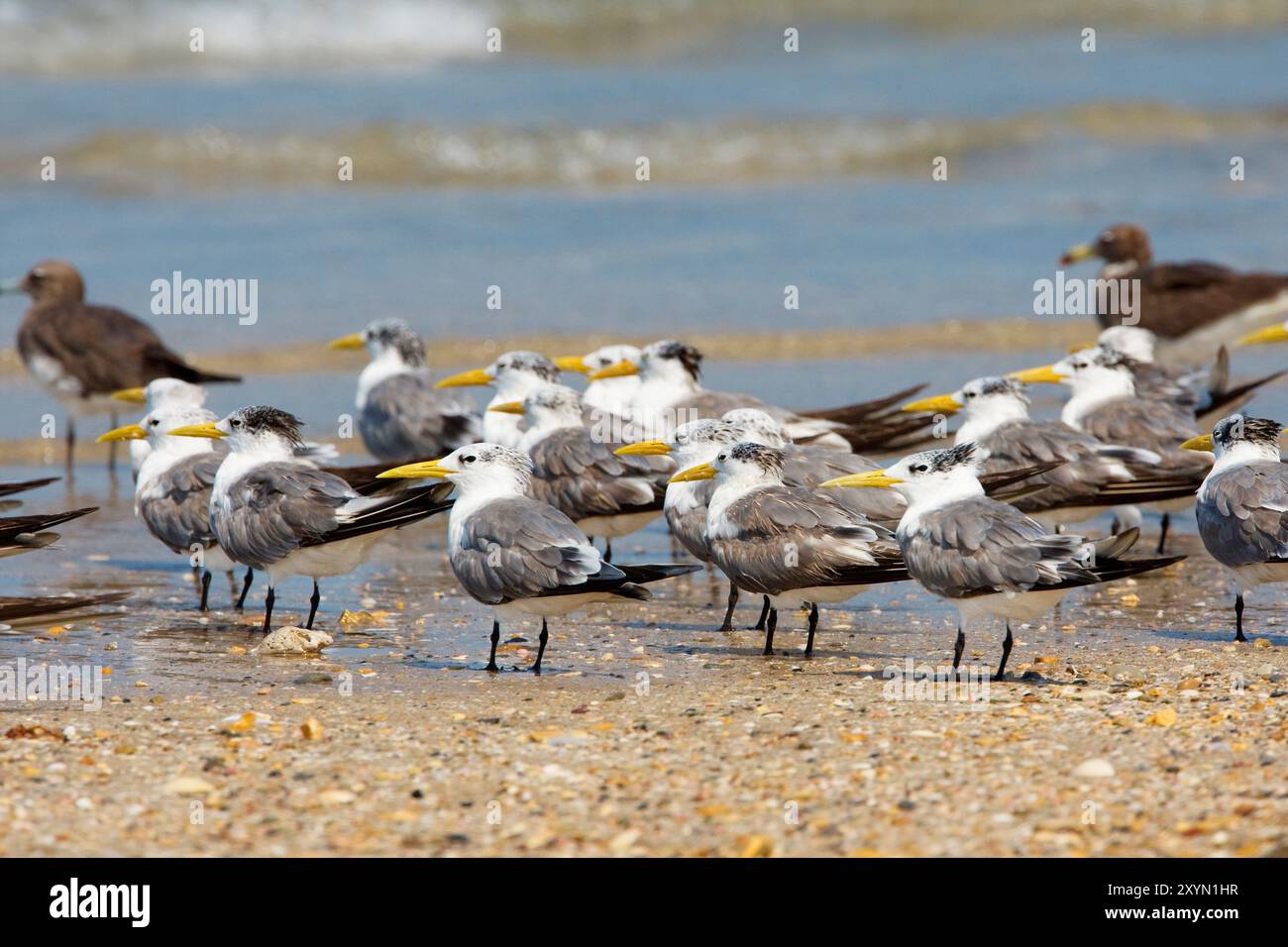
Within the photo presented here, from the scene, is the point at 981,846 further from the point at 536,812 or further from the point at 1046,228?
the point at 1046,228

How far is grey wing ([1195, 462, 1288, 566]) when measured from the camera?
255 inches

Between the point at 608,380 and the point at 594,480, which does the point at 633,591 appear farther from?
the point at 608,380

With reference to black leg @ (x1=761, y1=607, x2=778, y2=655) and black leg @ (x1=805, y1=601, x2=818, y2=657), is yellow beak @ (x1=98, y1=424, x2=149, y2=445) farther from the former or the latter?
black leg @ (x1=805, y1=601, x2=818, y2=657)

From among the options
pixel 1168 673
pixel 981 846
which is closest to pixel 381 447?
pixel 1168 673

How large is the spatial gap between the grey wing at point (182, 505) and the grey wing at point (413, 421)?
185 cm

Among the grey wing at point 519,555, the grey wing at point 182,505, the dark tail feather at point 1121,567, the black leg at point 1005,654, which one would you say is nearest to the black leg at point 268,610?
the grey wing at point 182,505

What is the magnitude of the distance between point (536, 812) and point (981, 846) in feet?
3.82

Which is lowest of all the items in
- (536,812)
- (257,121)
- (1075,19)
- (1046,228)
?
(536,812)

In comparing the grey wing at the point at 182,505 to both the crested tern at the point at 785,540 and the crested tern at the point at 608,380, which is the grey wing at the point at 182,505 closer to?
the crested tern at the point at 785,540

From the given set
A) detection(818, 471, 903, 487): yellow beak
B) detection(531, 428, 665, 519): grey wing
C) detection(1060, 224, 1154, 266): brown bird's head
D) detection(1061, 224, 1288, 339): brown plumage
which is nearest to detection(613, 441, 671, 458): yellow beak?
detection(531, 428, 665, 519): grey wing

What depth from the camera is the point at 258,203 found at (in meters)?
17.4

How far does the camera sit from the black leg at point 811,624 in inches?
264

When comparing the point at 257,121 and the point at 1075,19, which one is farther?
the point at 1075,19

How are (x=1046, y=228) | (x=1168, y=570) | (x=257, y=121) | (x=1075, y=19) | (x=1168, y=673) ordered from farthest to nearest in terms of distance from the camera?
(x=1075, y=19) → (x=257, y=121) → (x=1046, y=228) → (x=1168, y=570) → (x=1168, y=673)
